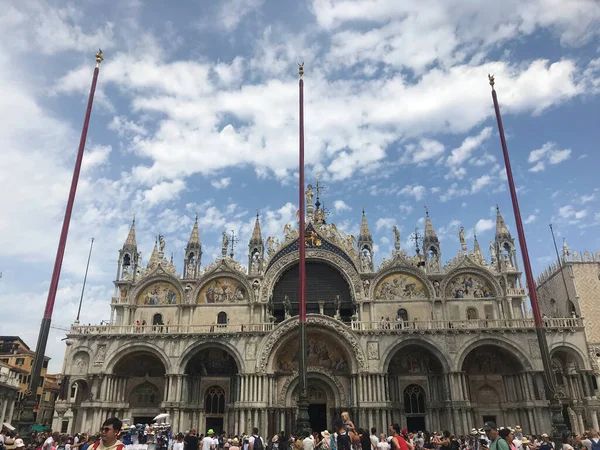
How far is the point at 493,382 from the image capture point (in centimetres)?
3291

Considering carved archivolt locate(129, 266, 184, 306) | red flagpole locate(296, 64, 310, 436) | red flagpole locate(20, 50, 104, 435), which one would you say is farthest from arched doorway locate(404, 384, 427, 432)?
red flagpole locate(20, 50, 104, 435)

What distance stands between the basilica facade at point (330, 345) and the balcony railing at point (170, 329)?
16 cm

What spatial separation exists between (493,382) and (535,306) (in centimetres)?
1245

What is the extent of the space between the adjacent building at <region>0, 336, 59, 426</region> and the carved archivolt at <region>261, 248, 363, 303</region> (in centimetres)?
2980

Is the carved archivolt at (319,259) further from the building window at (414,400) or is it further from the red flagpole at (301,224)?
the red flagpole at (301,224)

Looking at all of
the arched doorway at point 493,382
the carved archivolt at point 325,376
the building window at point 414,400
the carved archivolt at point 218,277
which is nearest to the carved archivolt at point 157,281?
the carved archivolt at point 218,277

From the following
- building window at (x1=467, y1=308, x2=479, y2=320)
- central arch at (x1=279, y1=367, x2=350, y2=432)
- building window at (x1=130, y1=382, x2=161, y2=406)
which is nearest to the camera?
central arch at (x1=279, y1=367, x2=350, y2=432)

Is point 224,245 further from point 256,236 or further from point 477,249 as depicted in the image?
point 477,249

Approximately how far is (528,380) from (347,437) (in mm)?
23831

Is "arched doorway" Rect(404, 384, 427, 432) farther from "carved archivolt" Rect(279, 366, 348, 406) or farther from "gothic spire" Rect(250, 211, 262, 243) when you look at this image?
"gothic spire" Rect(250, 211, 262, 243)

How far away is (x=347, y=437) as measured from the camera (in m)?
11.6

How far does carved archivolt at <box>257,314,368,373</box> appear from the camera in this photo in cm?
3181

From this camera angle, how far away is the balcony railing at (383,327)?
106 feet

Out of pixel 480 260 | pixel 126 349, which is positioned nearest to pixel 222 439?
pixel 126 349
